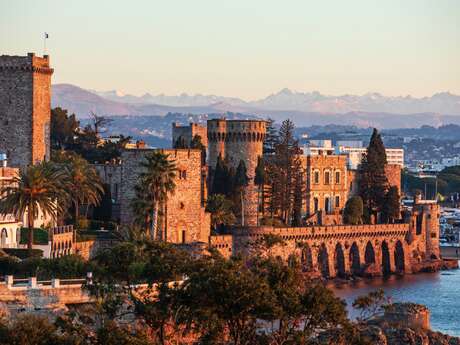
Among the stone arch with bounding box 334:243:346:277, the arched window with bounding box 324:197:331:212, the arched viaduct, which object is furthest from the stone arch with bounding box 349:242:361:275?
the arched window with bounding box 324:197:331:212

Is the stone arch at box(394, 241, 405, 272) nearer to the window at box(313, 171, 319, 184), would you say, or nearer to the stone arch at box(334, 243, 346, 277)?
the stone arch at box(334, 243, 346, 277)

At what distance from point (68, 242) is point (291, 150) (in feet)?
110

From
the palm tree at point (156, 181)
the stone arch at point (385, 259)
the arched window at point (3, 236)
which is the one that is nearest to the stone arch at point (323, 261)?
the stone arch at point (385, 259)

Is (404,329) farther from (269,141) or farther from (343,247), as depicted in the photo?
(269,141)

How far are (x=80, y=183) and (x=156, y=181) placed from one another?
173 inches

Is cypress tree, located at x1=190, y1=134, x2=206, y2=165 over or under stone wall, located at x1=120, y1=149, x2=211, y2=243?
over

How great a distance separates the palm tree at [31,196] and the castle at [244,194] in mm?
10442

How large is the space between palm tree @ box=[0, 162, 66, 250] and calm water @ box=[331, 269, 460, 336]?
58.4 ft

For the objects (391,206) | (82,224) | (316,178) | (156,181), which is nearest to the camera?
(156,181)

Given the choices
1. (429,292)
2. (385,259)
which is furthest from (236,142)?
(385,259)

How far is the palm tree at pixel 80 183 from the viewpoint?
80125 millimetres

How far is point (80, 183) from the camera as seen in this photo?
265ft

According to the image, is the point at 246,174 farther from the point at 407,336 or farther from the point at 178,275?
the point at 178,275

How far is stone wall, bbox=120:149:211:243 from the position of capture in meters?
82.1
